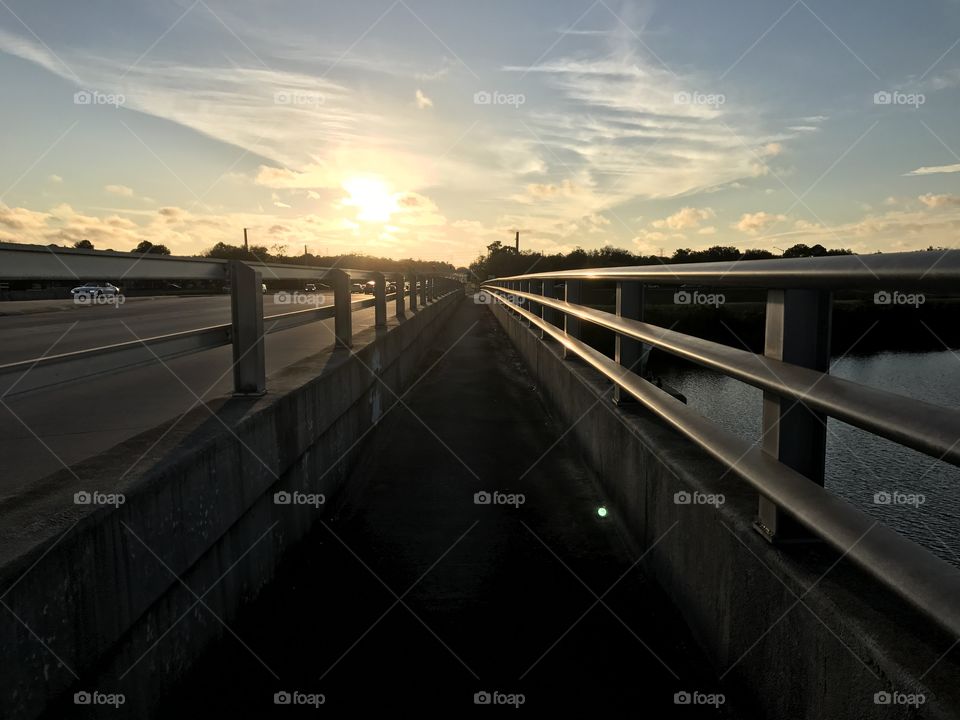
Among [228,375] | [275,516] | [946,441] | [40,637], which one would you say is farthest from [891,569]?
[228,375]

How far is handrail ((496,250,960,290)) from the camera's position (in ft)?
5.02

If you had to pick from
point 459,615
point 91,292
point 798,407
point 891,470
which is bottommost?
point 891,470

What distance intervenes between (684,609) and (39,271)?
9.42 feet

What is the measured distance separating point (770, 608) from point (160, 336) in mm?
3640

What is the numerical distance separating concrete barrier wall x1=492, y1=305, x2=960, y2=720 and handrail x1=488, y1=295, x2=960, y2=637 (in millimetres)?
218

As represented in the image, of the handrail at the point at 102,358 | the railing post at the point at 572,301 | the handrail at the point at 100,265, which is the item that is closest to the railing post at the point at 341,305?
the handrail at the point at 100,265

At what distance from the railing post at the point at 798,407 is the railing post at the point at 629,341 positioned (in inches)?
78.7

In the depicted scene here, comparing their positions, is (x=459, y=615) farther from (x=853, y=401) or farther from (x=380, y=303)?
(x=380, y=303)

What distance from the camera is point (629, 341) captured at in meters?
4.48

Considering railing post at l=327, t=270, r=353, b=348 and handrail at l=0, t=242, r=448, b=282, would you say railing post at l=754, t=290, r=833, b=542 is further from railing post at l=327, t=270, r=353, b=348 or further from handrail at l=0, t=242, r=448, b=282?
railing post at l=327, t=270, r=353, b=348

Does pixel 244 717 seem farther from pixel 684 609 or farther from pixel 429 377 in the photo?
pixel 429 377

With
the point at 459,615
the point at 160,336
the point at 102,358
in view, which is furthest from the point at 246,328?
the point at 459,615

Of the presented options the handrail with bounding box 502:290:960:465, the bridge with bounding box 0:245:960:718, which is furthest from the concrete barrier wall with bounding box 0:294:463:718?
the handrail with bounding box 502:290:960:465

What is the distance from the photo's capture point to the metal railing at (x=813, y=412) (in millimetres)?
1516
